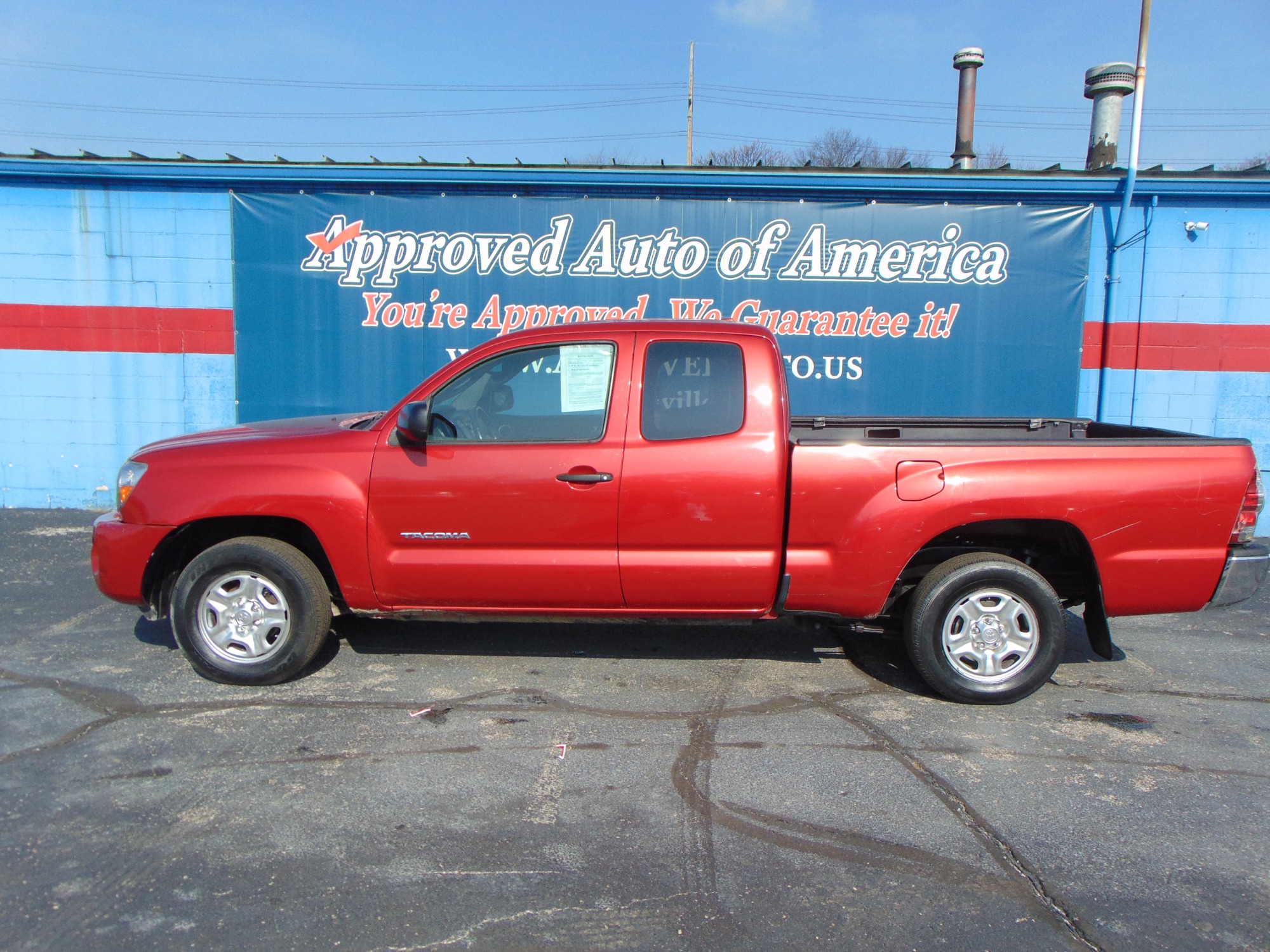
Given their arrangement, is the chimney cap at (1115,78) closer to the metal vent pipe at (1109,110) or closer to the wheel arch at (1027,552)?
the metal vent pipe at (1109,110)

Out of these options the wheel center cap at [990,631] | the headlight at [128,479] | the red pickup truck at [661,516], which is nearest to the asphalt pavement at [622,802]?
the wheel center cap at [990,631]

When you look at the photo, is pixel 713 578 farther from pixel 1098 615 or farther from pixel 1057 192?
pixel 1057 192

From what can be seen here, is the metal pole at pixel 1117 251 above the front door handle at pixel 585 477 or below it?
above

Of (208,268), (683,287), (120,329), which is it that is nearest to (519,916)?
(683,287)

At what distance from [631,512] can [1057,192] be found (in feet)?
22.2

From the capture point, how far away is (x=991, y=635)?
443 cm

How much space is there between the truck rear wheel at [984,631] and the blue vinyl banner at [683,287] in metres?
4.84

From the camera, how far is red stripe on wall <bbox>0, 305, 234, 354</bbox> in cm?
917

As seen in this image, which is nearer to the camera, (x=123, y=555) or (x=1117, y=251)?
(x=123, y=555)

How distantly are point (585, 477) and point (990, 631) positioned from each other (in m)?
2.14

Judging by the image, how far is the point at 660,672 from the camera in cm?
492

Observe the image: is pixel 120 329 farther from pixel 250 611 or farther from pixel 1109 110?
pixel 1109 110

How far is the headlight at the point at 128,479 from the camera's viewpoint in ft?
15.1

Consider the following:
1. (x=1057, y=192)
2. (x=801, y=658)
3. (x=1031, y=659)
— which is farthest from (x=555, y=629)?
(x=1057, y=192)
